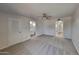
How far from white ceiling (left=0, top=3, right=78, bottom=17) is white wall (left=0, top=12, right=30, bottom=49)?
0.40 ft

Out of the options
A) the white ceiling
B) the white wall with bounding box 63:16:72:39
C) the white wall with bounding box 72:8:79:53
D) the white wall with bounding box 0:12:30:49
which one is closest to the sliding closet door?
the white wall with bounding box 0:12:30:49

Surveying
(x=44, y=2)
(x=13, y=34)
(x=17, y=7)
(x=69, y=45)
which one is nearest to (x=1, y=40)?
(x=13, y=34)

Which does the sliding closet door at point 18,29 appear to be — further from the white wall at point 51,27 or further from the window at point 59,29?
the window at point 59,29

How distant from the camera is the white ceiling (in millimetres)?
1544

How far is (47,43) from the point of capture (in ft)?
6.08

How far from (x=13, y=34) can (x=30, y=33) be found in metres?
0.37

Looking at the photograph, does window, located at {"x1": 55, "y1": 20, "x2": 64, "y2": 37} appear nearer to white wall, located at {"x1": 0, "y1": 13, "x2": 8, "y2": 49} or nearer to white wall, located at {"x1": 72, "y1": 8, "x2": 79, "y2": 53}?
white wall, located at {"x1": 72, "y1": 8, "x2": 79, "y2": 53}

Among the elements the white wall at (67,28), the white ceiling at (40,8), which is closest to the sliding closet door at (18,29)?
the white ceiling at (40,8)

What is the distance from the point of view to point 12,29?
173 centimetres

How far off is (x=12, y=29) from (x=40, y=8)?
0.72 metres

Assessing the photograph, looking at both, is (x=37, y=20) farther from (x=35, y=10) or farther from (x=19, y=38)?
(x=19, y=38)

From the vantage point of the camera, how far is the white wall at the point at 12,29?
167cm

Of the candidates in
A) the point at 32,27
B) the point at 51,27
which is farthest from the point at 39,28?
the point at 51,27

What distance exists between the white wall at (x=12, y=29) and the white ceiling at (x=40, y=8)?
12 cm
